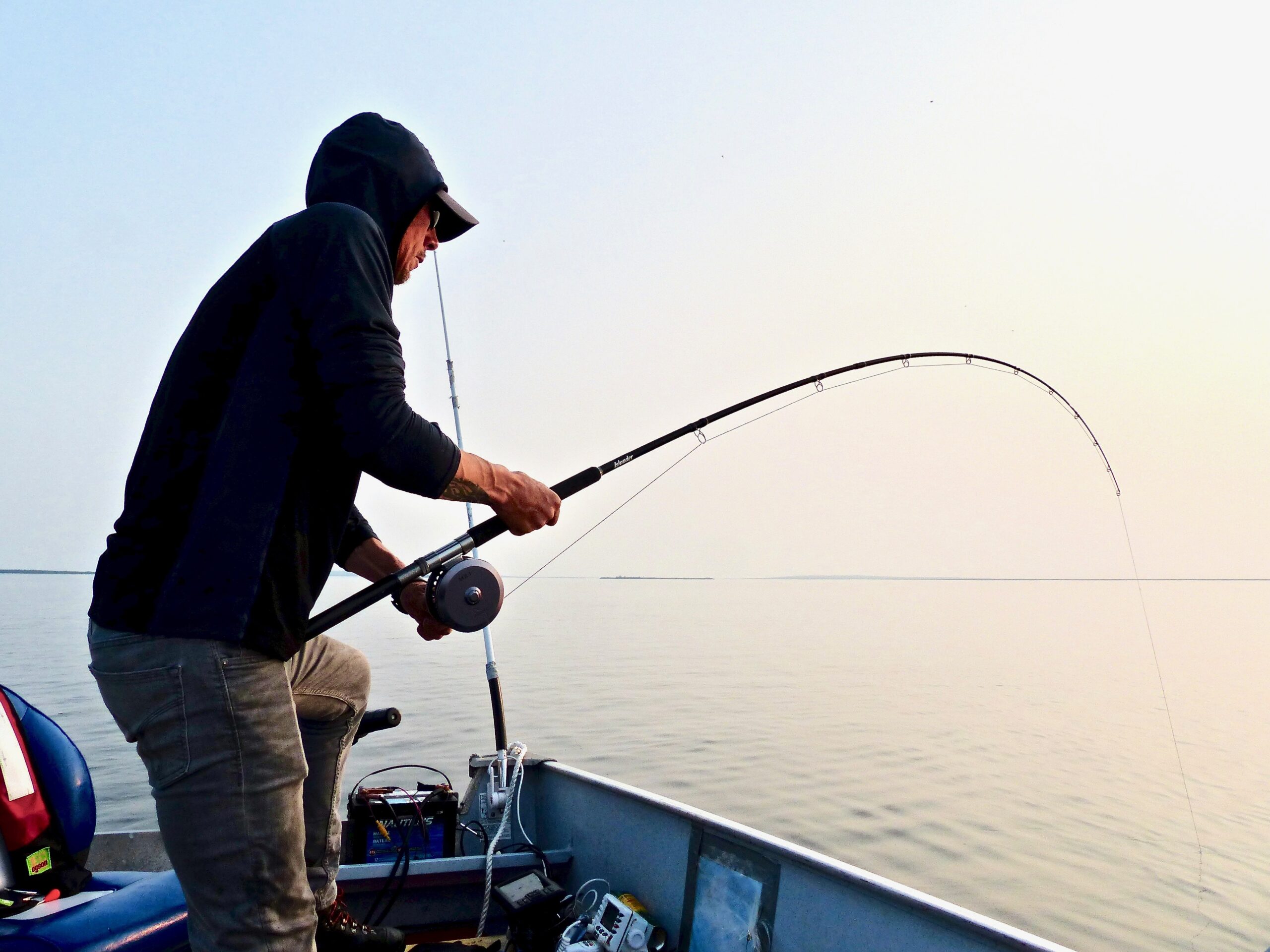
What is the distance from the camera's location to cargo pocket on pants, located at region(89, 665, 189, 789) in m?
1.53

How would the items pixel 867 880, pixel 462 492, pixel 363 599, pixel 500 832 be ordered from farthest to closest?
pixel 500 832, pixel 867 880, pixel 363 599, pixel 462 492

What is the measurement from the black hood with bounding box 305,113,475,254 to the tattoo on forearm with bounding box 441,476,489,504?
0.57 metres

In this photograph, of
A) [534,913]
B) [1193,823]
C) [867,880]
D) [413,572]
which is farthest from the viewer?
[1193,823]

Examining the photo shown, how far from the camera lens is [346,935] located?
2.41 metres

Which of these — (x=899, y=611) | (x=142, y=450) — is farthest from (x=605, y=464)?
(x=899, y=611)

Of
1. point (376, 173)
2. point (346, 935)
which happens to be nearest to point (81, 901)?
point (346, 935)

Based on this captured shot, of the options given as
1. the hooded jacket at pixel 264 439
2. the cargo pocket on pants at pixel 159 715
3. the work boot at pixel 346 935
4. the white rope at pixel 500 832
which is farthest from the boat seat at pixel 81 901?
the white rope at pixel 500 832

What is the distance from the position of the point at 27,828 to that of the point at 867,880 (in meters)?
2.14

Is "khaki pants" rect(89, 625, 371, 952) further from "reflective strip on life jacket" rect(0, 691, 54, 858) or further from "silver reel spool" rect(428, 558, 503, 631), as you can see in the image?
"reflective strip on life jacket" rect(0, 691, 54, 858)

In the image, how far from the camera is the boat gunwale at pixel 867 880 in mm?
2033

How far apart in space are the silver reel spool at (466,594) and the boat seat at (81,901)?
3.03 ft

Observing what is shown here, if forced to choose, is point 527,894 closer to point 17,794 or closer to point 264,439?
point 17,794

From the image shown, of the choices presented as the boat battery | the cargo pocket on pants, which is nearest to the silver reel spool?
the cargo pocket on pants

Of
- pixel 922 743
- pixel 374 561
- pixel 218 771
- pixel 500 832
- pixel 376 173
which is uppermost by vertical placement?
pixel 376 173
